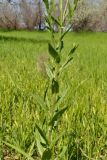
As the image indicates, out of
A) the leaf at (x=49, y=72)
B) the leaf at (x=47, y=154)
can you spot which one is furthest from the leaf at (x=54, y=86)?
the leaf at (x=47, y=154)

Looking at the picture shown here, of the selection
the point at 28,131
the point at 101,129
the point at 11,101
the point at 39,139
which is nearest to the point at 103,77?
the point at 11,101

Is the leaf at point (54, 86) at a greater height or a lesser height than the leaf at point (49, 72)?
lesser

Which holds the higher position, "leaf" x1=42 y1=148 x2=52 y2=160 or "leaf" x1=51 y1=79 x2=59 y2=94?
"leaf" x1=51 y1=79 x2=59 y2=94

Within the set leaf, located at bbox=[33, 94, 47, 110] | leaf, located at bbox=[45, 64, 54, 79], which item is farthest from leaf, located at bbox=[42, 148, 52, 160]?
leaf, located at bbox=[45, 64, 54, 79]

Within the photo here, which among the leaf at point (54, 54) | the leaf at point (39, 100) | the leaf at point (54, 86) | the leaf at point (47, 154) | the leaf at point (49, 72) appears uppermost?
the leaf at point (54, 54)

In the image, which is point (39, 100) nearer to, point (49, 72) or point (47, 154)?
point (49, 72)

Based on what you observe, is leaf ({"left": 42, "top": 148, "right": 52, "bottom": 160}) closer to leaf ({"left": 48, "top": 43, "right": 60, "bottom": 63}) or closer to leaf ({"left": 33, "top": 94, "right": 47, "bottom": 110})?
leaf ({"left": 33, "top": 94, "right": 47, "bottom": 110})

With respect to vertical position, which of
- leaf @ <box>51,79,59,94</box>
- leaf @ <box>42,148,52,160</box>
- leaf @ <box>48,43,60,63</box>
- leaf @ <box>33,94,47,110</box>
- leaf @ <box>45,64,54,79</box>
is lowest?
leaf @ <box>42,148,52,160</box>

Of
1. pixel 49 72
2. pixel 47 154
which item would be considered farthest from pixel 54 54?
pixel 47 154

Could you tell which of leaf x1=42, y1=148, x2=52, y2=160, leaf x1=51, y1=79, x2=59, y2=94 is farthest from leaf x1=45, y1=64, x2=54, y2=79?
leaf x1=42, y1=148, x2=52, y2=160

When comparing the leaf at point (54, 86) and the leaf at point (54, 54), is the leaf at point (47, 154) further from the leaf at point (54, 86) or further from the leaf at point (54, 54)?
the leaf at point (54, 54)

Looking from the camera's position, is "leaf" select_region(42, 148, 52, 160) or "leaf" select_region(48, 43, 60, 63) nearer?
"leaf" select_region(48, 43, 60, 63)

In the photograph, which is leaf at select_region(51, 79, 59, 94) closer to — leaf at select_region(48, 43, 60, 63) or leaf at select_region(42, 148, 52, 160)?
leaf at select_region(48, 43, 60, 63)

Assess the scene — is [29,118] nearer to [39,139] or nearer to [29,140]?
[29,140]
